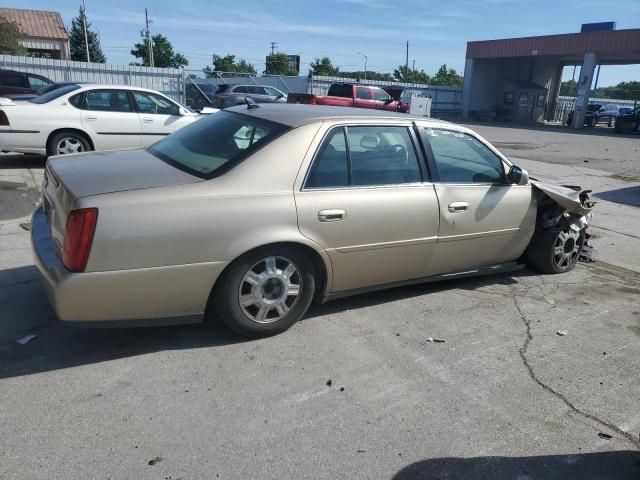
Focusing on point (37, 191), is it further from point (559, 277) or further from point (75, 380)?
point (559, 277)

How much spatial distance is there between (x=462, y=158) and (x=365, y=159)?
41.7 inches

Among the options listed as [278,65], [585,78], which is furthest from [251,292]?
[278,65]

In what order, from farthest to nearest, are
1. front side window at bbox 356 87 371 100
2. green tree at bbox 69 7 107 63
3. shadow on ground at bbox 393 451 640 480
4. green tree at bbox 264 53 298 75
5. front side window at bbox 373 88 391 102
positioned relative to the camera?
green tree at bbox 264 53 298 75 → green tree at bbox 69 7 107 63 → front side window at bbox 373 88 391 102 → front side window at bbox 356 87 371 100 → shadow on ground at bbox 393 451 640 480

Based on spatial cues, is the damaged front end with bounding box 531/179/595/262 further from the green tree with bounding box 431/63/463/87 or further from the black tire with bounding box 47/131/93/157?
the green tree with bounding box 431/63/463/87

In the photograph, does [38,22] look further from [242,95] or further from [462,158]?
[462,158]

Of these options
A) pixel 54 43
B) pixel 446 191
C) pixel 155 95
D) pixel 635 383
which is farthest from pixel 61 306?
pixel 54 43

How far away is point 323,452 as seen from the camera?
264 cm

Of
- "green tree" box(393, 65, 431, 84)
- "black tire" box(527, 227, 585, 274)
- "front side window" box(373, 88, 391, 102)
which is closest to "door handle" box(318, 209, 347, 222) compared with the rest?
"black tire" box(527, 227, 585, 274)

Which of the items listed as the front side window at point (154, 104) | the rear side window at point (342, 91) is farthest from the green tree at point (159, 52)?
the front side window at point (154, 104)

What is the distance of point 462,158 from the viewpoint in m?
4.56

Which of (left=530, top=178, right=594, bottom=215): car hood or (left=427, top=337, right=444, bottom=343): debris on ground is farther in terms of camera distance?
(left=530, top=178, right=594, bottom=215): car hood

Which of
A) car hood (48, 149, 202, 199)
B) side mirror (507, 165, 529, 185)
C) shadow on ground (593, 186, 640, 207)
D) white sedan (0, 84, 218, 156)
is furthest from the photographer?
shadow on ground (593, 186, 640, 207)

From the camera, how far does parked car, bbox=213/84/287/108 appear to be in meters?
23.4

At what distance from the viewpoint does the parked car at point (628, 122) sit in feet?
101
